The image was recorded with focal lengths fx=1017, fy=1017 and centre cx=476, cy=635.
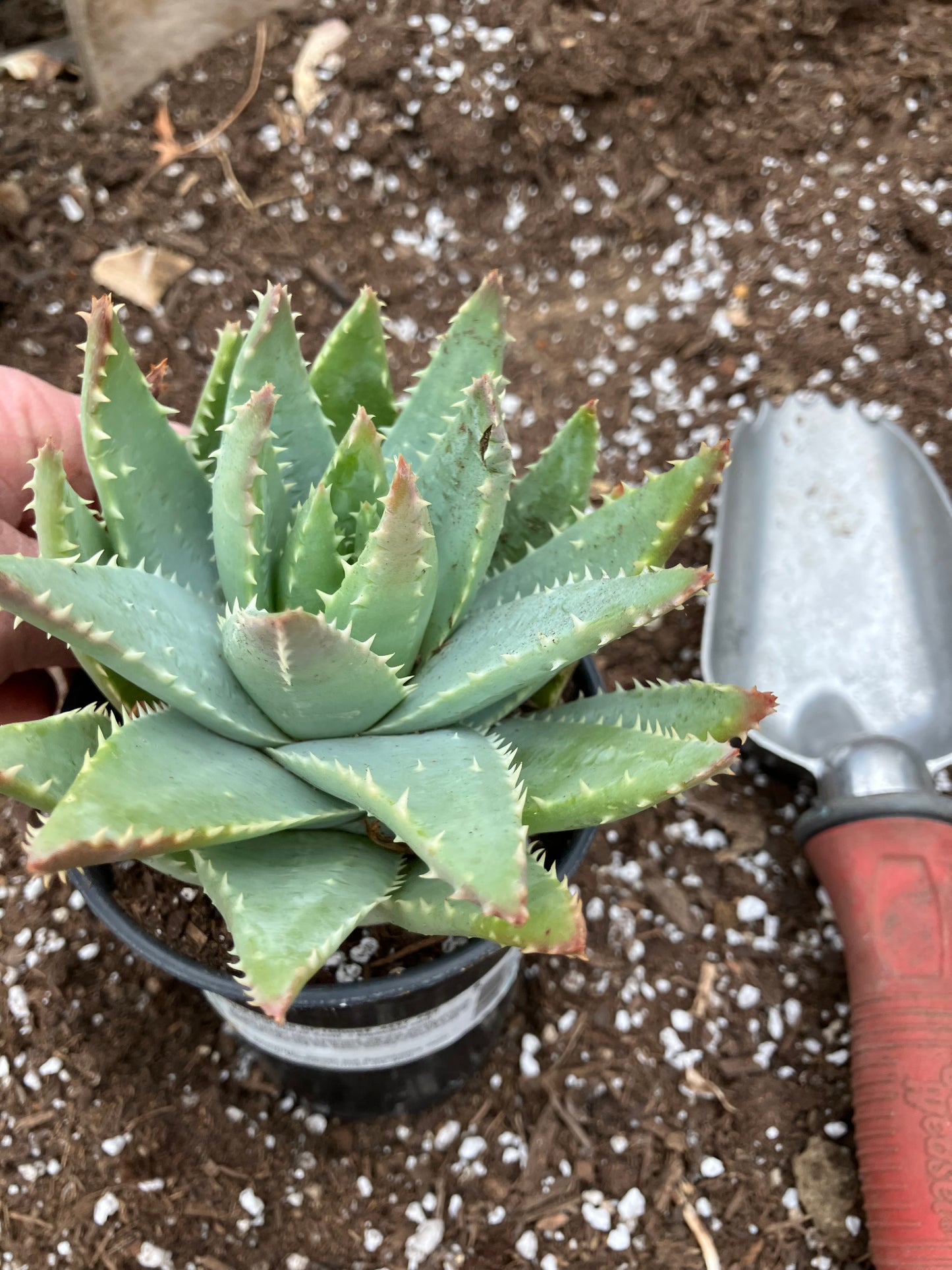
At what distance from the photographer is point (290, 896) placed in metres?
0.64

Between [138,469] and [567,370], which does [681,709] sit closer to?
[138,469]

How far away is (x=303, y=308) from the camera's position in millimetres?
1540

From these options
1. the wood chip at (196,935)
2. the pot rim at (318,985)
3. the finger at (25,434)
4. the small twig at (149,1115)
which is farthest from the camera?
the small twig at (149,1115)

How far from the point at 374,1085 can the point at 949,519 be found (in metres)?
0.98

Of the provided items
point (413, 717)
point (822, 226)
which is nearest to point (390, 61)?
point (822, 226)

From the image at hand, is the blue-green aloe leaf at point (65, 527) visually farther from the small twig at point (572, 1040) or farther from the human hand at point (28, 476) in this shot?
the small twig at point (572, 1040)

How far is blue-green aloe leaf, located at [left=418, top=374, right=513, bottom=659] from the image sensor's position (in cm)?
69

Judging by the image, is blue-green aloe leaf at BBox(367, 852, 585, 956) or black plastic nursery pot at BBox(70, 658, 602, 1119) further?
black plastic nursery pot at BBox(70, 658, 602, 1119)

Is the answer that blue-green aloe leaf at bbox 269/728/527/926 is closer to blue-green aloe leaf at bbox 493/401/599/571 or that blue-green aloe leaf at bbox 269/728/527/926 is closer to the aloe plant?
the aloe plant

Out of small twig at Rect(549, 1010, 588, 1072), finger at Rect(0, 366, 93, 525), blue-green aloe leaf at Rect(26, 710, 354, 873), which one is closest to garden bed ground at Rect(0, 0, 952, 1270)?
small twig at Rect(549, 1010, 588, 1072)

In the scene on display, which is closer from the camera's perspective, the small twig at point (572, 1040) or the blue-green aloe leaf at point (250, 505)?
the blue-green aloe leaf at point (250, 505)

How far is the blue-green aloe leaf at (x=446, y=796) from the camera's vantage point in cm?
55

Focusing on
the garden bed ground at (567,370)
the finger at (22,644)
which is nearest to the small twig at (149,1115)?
the garden bed ground at (567,370)

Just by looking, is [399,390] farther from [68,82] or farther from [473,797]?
[473,797]
